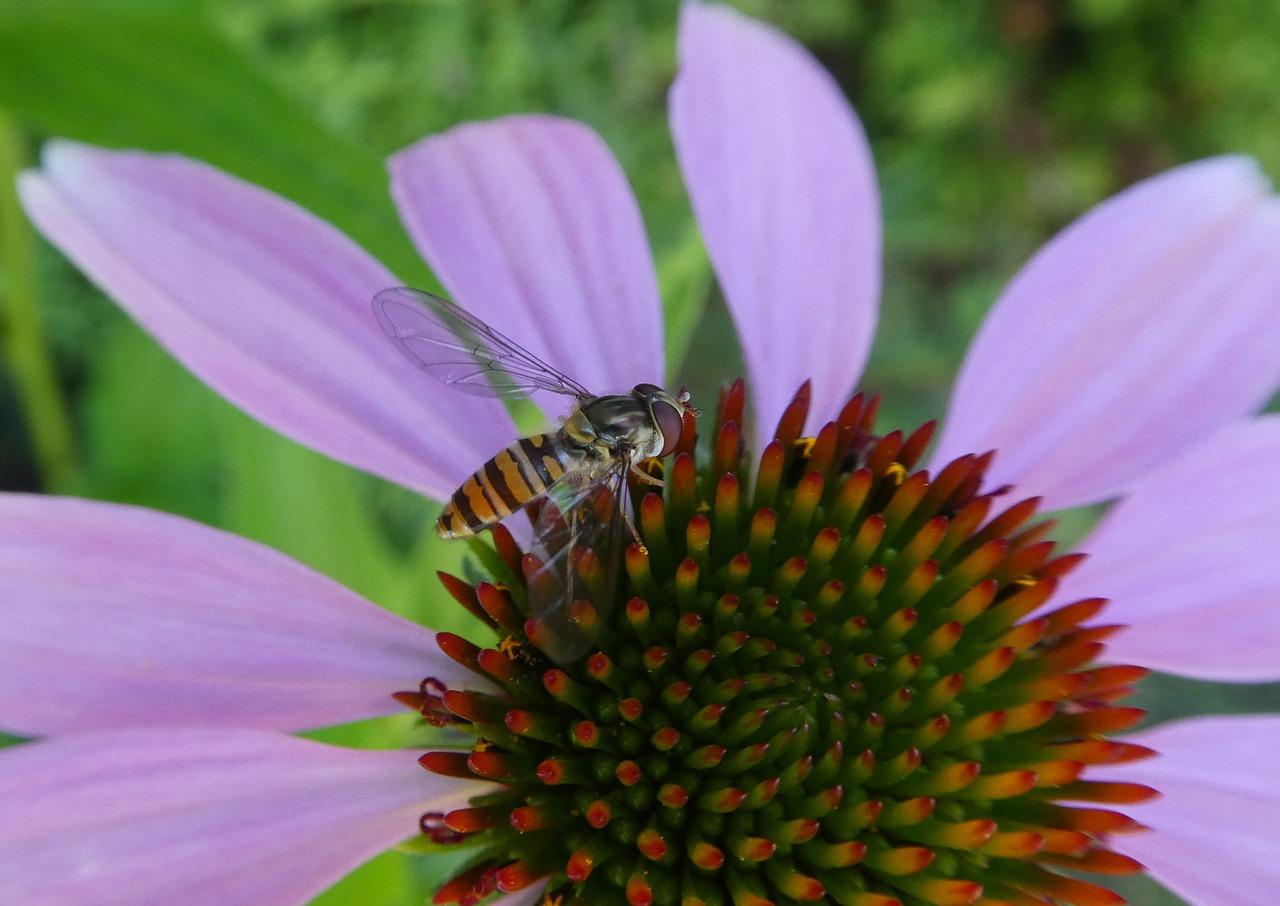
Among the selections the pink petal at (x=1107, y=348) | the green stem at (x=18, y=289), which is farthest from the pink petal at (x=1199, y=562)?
the green stem at (x=18, y=289)

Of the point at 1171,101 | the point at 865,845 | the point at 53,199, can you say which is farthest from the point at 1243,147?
the point at 53,199

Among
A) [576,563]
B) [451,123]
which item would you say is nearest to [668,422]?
[576,563]

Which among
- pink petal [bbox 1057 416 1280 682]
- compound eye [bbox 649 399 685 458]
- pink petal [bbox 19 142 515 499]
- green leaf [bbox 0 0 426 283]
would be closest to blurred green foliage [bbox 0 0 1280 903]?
green leaf [bbox 0 0 426 283]

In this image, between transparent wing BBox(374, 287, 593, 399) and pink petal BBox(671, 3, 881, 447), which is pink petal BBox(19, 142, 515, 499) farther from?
pink petal BBox(671, 3, 881, 447)

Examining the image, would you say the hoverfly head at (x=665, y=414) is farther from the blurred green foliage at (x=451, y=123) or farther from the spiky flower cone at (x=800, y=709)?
the blurred green foliage at (x=451, y=123)

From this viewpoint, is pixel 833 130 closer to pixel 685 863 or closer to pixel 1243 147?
pixel 685 863
